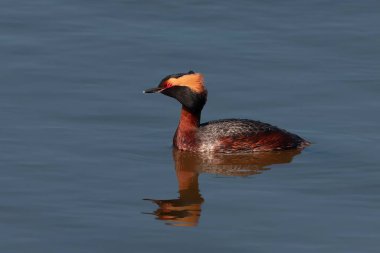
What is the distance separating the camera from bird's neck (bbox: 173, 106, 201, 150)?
18.1 metres

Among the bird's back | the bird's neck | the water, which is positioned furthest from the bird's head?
the water

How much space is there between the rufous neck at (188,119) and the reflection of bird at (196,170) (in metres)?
0.39

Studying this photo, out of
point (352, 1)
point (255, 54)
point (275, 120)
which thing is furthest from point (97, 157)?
point (352, 1)

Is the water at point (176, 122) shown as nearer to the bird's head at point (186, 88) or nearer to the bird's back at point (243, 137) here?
the bird's back at point (243, 137)

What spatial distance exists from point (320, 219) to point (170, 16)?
10.2 m

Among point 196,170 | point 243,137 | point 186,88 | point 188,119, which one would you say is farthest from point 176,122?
point 196,170

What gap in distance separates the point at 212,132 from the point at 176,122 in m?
1.06

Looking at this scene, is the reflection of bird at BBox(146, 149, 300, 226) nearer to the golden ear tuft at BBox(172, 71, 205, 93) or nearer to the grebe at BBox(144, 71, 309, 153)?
the grebe at BBox(144, 71, 309, 153)

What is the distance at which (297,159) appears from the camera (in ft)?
57.6

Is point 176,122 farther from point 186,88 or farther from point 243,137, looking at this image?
point 243,137

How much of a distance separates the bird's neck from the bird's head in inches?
4.4

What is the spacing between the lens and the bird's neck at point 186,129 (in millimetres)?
Result: 18094

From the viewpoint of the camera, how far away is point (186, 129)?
18172 mm

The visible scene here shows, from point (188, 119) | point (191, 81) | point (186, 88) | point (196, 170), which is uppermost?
point (191, 81)
